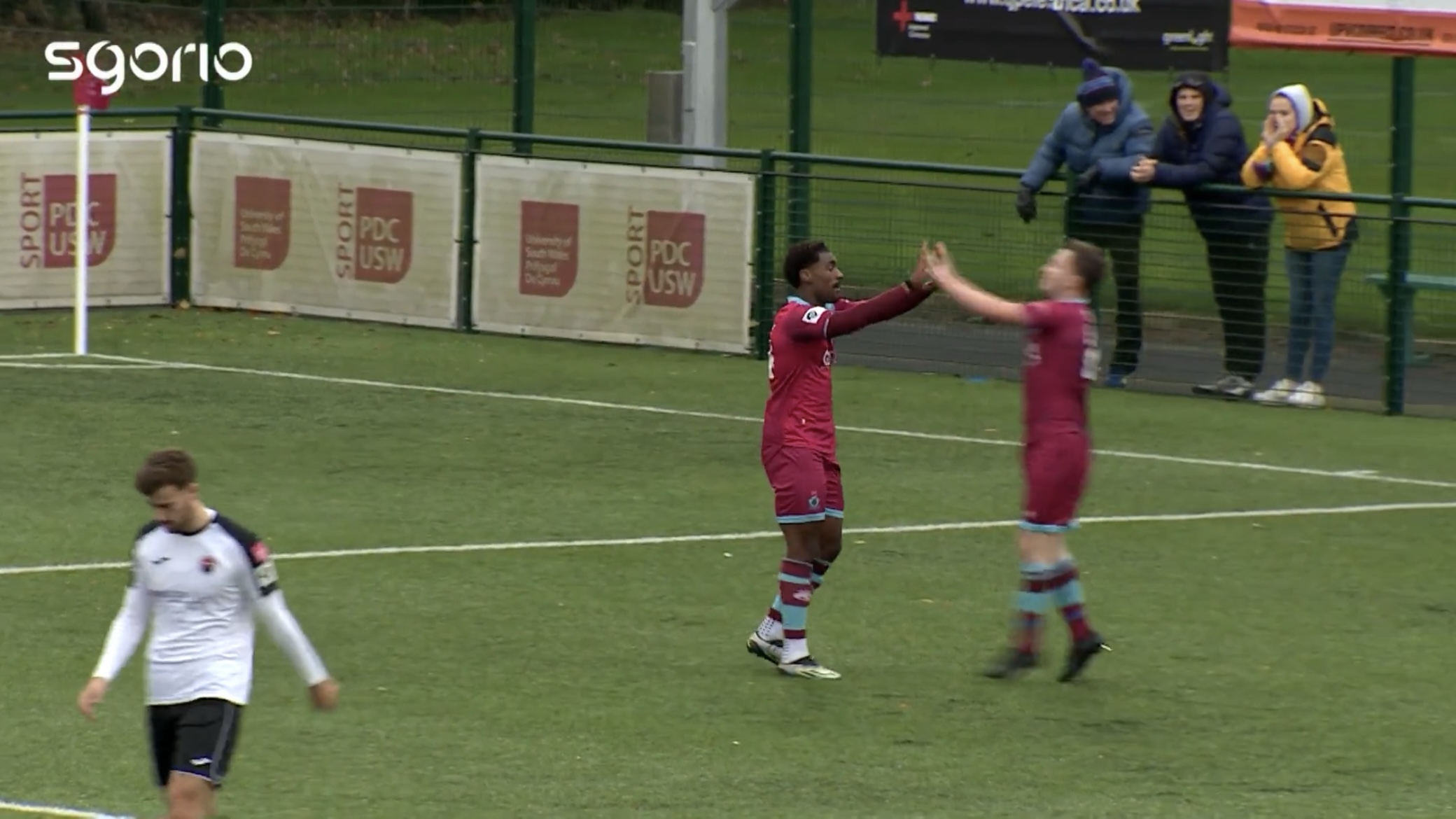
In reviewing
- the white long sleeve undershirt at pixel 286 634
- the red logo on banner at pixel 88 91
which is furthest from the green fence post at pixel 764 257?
the white long sleeve undershirt at pixel 286 634

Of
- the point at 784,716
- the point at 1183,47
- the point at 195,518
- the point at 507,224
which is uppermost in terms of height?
the point at 1183,47

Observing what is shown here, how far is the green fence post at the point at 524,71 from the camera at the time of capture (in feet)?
71.0

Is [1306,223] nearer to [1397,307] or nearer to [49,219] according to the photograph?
[1397,307]

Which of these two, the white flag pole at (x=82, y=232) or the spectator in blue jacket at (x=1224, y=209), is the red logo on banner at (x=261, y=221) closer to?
the white flag pole at (x=82, y=232)

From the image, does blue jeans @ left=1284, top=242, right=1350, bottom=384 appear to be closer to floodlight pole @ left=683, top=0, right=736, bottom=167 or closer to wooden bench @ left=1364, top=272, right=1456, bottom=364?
wooden bench @ left=1364, top=272, right=1456, bottom=364

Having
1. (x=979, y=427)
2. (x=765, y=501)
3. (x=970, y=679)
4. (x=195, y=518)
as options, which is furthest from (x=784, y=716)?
(x=979, y=427)

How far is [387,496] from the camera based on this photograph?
44.6ft

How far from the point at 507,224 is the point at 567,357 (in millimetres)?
1337

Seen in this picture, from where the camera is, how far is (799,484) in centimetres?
986

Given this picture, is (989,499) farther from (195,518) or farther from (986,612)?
(195,518)

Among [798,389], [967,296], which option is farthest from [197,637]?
[967,296]

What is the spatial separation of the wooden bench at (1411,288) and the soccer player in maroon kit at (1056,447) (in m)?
7.81

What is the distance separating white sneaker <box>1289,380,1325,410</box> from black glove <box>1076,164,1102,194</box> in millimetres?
1980

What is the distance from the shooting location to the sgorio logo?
2212 cm
